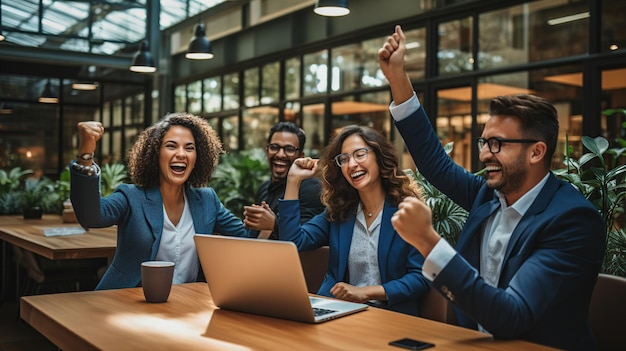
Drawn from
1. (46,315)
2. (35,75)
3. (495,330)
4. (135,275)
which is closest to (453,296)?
(495,330)

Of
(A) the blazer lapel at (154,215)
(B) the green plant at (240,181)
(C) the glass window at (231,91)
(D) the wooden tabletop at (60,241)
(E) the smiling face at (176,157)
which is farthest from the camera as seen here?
(C) the glass window at (231,91)

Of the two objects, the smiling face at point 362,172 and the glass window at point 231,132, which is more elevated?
the glass window at point 231,132

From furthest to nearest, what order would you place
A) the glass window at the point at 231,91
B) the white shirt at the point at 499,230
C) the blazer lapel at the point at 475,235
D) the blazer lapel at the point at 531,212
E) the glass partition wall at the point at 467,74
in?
A: the glass window at the point at 231,91 < the glass partition wall at the point at 467,74 < the blazer lapel at the point at 475,235 < the white shirt at the point at 499,230 < the blazer lapel at the point at 531,212

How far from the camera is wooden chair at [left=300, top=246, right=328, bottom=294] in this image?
2852 millimetres

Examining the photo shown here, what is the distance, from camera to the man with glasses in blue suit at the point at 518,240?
1.67 m

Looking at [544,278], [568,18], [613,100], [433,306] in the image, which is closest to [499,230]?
[544,278]

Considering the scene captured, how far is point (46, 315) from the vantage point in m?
1.96

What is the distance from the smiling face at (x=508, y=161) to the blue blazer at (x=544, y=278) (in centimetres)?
8

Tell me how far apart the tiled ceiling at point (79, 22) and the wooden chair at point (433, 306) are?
10.7 meters

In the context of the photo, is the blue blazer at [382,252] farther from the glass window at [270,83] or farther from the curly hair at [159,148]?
the glass window at [270,83]

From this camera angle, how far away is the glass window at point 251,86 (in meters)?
11.9

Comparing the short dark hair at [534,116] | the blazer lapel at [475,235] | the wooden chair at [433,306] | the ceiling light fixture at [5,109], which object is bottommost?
the wooden chair at [433,306]

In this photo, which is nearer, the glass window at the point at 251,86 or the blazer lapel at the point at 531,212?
the blazer lapel at the point at 531,212

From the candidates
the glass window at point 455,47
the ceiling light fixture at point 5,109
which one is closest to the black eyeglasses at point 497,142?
the glass window at point 455,47
